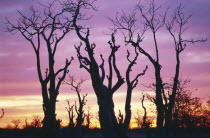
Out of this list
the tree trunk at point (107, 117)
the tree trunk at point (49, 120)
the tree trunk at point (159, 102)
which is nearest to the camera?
the tree trunk at point (107, 117)

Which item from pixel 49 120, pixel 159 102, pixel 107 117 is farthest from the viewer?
pixel 159 102

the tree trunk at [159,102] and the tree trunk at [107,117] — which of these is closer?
the tree trunk at [107,117]

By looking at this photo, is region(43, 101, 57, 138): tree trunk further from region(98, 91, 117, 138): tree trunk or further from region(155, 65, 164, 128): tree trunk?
region(155, 65, 164, 128): tree trunk

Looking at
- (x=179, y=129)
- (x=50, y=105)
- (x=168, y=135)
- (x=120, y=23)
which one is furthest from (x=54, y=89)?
(x=179, y=129)

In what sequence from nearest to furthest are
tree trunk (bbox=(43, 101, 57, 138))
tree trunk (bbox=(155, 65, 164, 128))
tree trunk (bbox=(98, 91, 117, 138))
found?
tree trunk (bbox=(98, 91, 117, 138)) → tree trunk (bbox=(43, 101, 57, 138)) → tree trunk (bbox=(155, 65, 164, 128))

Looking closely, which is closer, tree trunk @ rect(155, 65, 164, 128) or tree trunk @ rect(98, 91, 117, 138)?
tree trunk @ rect(98, 91, 117, 138)

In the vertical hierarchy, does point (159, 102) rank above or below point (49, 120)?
above

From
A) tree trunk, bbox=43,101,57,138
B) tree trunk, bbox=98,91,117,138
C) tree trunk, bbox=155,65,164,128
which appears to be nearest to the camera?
tree trunk, bbox=98,91,117,138

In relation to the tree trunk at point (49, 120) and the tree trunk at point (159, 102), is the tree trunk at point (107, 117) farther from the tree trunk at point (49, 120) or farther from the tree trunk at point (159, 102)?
the tree trunk at point (159, 102)

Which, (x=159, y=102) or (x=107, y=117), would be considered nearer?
(x=107, y=117)

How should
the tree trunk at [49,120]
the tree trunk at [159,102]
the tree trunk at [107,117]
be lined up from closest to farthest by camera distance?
1. the tree trunk at [107,117]
2. the tree trunk at [49,120]
3. the tree trunk at [159,102]

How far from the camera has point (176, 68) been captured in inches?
1181

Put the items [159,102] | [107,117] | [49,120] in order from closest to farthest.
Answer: [107,117]
[49,120]
[159,102]

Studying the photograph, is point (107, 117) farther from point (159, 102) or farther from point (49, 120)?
point (159, 102)
